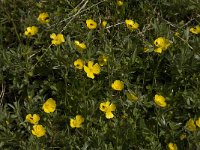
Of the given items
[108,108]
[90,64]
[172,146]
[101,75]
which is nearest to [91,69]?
[90,64]

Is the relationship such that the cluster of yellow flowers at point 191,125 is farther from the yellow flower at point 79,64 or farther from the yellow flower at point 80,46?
the yellow flower at point 80,46

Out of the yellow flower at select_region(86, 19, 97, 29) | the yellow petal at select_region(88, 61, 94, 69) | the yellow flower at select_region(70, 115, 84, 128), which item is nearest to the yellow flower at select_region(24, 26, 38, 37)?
the yellow flower at select_region(86, 19, 97, 29)

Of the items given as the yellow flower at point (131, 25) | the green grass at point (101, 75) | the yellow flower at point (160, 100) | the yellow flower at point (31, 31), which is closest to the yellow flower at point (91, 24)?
the green grass at point (101, 75)

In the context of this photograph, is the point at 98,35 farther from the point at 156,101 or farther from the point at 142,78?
the point at 156,101

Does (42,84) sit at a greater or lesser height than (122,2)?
lesser

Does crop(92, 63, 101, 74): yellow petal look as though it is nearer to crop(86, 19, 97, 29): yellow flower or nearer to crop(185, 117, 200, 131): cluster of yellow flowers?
crop(86, 19, 97, 29): yellow flower

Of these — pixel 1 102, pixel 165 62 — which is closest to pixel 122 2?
pixel 165 62

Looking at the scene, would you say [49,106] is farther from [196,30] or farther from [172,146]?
[196,30]
